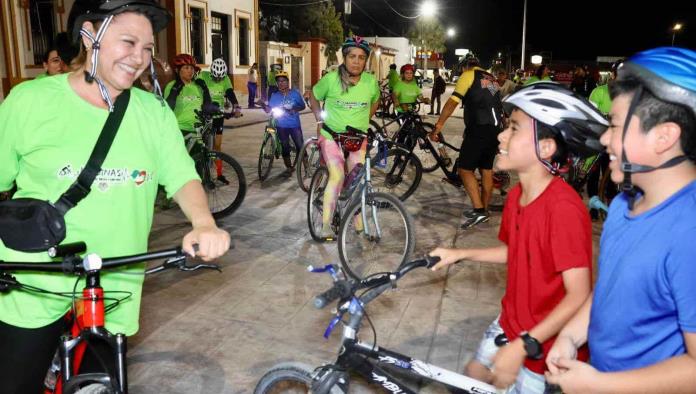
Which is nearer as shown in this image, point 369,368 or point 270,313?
point 369,368

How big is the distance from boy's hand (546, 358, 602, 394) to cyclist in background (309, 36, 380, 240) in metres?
4.47

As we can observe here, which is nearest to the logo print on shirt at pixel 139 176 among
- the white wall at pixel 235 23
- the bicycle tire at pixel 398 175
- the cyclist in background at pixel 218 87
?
the bicycle tire at pixel 398 175

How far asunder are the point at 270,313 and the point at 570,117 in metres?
2.92

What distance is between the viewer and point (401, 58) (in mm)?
66062

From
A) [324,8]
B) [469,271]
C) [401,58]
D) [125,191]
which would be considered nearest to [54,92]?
[125,191]

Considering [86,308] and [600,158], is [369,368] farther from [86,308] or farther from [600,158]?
[600,158]

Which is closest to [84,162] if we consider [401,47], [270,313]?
[270,313]

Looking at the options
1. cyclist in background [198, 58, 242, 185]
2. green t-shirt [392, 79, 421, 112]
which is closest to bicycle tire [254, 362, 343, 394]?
cyclist in background [198, 58, 242, 185]

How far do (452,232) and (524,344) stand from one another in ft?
16.5

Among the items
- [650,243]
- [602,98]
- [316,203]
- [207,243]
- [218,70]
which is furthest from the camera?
[218,70]

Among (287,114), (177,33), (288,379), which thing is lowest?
(288,379)

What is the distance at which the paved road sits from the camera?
360 cm

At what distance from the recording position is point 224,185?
7.27 meters

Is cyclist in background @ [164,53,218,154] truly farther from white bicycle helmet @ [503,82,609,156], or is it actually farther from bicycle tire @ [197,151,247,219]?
white bicycle helmet @ [503,82,609,156]
